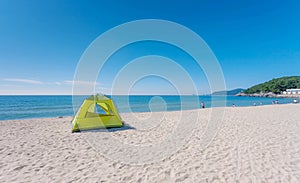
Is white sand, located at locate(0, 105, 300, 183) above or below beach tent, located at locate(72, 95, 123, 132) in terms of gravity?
below

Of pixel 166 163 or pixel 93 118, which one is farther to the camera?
pixel 93 118

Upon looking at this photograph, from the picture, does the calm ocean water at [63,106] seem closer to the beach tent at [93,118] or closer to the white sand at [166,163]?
the beach tent at [93,118]

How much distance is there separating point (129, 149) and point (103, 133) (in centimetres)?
215

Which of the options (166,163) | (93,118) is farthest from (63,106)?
(166,163)

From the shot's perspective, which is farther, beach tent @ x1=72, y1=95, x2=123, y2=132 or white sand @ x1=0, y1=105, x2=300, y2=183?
beach tent @ x1=72, y1=95, x2=123, y2=132

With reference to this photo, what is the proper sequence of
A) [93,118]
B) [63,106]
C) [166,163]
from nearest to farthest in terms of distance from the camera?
[166,163] < [93,118] < [63,106]

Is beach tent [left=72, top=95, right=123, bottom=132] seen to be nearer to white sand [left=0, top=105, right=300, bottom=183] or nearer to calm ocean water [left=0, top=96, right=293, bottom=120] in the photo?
white sand [left=0, top=105, right=300, bottom=183]

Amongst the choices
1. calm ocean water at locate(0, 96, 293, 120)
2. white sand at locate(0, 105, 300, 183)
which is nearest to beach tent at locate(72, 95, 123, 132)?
white sand at locate(0, 105, 300, 183)

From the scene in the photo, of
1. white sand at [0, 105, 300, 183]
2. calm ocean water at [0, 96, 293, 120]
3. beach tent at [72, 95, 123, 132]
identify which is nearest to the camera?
white sand at [0, 105, 300, 183]

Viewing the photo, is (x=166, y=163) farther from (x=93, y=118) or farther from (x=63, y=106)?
(x=63, y=106)

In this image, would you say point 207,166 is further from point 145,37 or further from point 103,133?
point 145,37

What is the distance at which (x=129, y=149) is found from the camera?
441 centimetres

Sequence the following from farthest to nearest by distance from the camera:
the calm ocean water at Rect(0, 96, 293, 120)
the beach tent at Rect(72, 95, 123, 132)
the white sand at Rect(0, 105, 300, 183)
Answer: the calm ocean water at Rect(0, 96, 293, 120), the beach tent at Rect(72, 95, 123, 132), the white sand at Rect(0, 105, 300, 183)

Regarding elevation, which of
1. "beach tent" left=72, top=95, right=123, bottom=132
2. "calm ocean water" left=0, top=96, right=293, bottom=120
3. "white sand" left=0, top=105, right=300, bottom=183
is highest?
"beach tent" left=72, top=95, right=123, bottom=132
